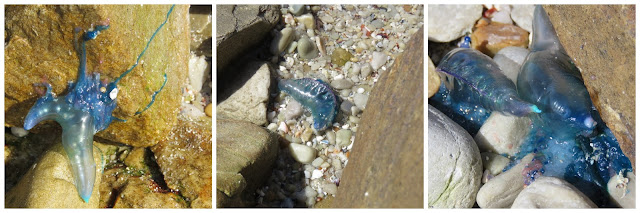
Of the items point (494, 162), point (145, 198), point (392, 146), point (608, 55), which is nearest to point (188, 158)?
point (145, 198)

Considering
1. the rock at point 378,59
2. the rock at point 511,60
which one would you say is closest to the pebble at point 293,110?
the rock at point 378,59

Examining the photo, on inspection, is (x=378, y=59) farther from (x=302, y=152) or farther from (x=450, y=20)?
(x=450, y=20)

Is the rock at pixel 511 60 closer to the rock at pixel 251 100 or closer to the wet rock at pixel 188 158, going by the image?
the rock at pixel 251 100

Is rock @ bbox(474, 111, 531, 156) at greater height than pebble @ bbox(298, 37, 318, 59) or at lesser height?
lesser

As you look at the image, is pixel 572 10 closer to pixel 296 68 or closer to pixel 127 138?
pixel 296 68

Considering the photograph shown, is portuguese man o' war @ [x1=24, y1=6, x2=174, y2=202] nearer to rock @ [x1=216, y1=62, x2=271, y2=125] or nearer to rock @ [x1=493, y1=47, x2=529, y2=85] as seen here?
rock @ [x1=216, y1=62, x2=271, y2=125]

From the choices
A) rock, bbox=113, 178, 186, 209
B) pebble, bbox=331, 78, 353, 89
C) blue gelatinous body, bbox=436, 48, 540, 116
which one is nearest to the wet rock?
rock, bbox=113, 178, 186, 209
